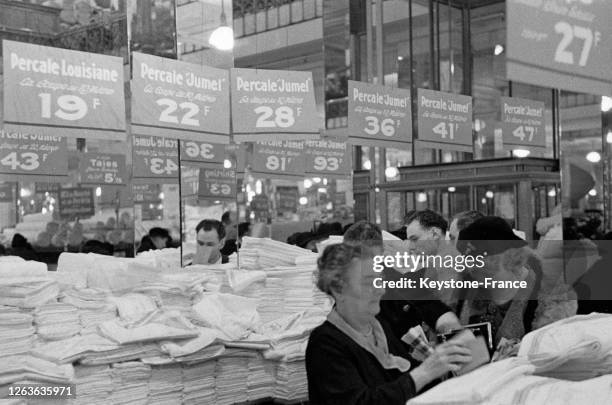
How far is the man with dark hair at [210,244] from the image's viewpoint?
5.80 metres

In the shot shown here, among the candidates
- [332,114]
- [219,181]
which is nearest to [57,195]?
[219,181]

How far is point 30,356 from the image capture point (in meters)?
3.50

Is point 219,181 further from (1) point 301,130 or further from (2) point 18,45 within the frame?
(2) point 18,45

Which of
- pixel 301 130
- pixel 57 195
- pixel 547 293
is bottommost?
pixel 547 293

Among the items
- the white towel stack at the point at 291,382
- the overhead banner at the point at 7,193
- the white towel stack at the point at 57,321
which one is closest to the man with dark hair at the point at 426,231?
the white towel stack at the point at 291,382

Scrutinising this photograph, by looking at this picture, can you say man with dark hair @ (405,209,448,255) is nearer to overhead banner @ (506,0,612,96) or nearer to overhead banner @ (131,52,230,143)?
overhead banner @ (506,0,612,96)

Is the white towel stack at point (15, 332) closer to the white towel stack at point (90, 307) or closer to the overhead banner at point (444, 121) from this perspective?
the white towel stack at point (90, 307)

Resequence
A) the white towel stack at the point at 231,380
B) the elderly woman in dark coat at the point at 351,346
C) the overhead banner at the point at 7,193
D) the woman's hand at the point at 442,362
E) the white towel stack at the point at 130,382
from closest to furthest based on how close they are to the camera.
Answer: the woman's hand at the point at 442,362 < the elderly woman in dark coat at the point at 351,346 < the white towel stack at the point at 130,382 < the white towel stack at the point at 231,380 < the overhead banner at the point at 7,193

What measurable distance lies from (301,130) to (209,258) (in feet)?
4.25

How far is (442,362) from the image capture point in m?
2.27

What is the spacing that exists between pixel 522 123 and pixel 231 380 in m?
8.19

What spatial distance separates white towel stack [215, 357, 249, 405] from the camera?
4.03 m

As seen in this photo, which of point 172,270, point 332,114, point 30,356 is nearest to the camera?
point 30,356

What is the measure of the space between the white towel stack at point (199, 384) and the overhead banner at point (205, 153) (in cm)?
244
